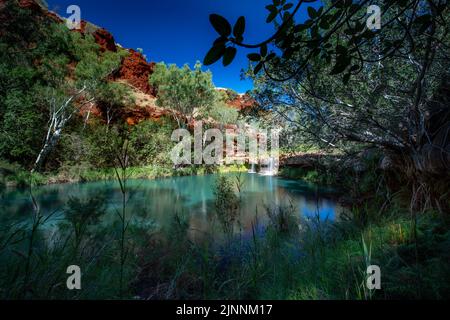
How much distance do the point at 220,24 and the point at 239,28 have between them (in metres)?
0.08

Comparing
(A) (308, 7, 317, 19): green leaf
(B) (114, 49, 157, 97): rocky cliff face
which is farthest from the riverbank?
(B) (114, 49, 157, 97): rocky cliff face

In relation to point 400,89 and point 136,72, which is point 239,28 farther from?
point 136,72

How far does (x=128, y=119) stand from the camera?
1041 inches

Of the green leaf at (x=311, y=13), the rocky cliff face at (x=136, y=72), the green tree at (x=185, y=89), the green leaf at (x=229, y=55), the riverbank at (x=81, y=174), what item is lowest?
the riverbank at (x=81, y=174)

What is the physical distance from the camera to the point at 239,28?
2.99 feet

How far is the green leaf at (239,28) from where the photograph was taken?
90cm

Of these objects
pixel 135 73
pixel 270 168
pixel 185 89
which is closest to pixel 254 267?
pixel 270 168

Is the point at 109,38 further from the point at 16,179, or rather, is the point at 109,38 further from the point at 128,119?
the point at 16,179

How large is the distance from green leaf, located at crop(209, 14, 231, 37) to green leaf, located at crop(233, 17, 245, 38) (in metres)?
0.03

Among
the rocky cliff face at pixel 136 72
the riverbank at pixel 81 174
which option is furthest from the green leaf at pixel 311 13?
the rocky cliff face at pixel 136 72

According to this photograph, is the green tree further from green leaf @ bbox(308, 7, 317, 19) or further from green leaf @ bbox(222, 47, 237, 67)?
green leaf @ bbox(222, 47, 237, 67)

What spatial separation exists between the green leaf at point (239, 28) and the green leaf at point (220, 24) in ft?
0.09

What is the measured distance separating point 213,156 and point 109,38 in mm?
28321

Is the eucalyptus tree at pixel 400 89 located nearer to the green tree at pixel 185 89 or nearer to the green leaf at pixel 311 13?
the green leaf at pixel 311 13
